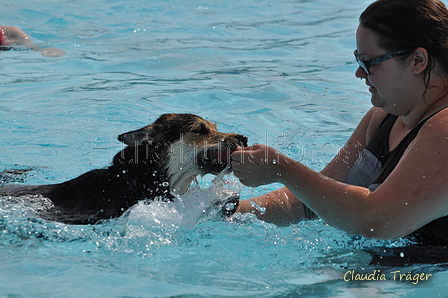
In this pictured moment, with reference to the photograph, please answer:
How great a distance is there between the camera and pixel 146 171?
14.6ft

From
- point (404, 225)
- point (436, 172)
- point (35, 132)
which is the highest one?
point (436, 172)

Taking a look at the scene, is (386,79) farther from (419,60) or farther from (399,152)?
(399,152)

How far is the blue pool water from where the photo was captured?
11.1 ft

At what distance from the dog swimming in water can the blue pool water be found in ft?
0.45

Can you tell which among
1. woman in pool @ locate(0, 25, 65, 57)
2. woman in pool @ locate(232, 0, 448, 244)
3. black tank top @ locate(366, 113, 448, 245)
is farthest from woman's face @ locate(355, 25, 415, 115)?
woman in pool @ locate(0, 25, 65, 57)

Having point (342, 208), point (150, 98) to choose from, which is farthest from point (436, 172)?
point (150, 98)

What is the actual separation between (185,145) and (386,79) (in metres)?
2.13

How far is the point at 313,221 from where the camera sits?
4.32 meters

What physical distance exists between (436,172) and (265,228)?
1745 mm

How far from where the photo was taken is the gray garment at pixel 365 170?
11.7 ft

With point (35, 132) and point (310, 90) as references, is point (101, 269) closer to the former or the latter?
point (35, 132)

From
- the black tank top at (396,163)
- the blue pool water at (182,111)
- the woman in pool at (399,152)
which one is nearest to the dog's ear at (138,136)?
the blue pool water at (182,111)

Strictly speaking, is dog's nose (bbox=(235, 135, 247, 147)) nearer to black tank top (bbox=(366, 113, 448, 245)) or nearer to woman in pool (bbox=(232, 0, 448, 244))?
woman in pool (bbox=(232, 0, 448, 244))

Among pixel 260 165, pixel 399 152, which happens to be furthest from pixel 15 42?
pixel 399 152
